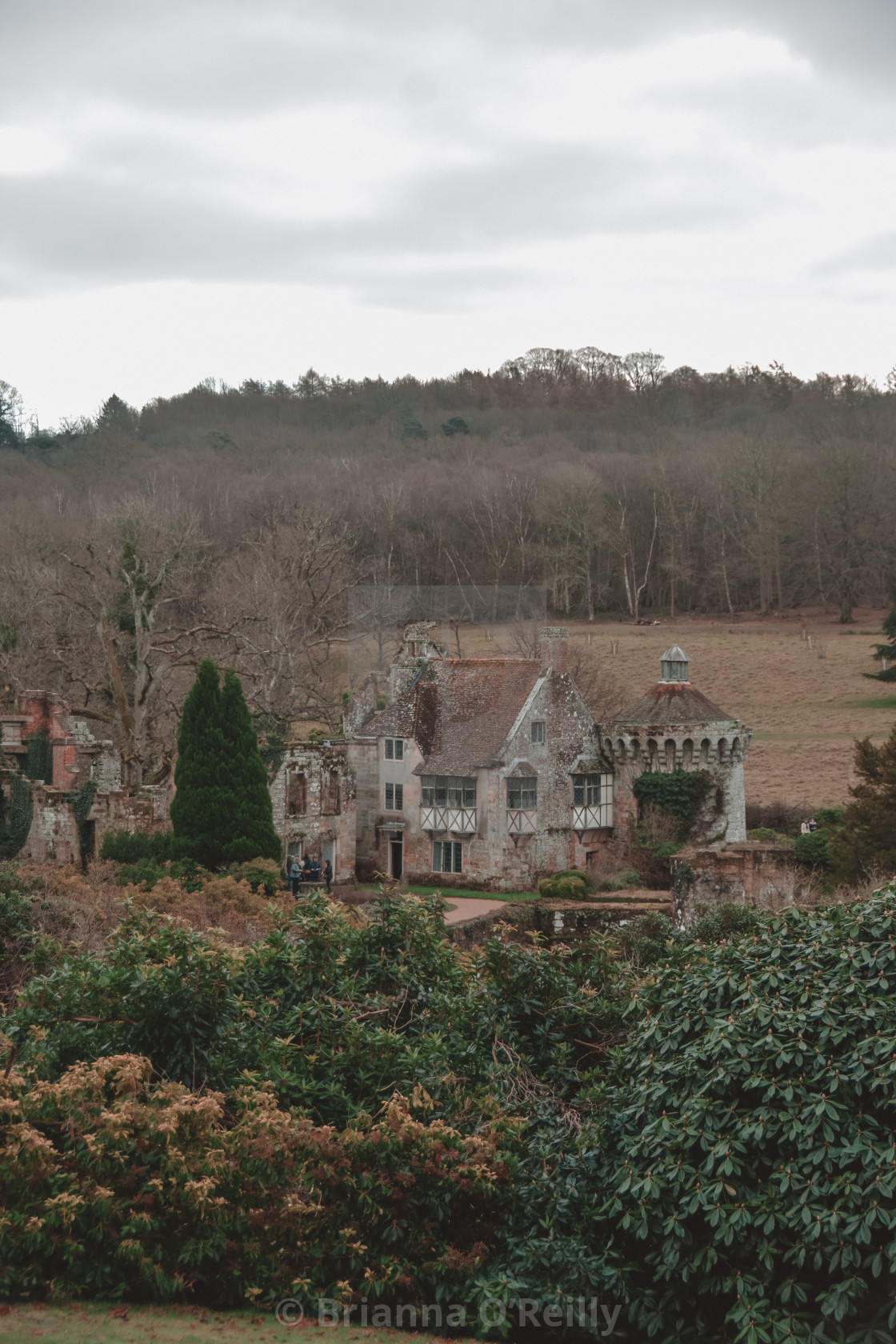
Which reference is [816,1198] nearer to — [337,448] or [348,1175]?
[348,1175]

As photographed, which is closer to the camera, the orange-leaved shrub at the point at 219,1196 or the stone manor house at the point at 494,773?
the orange-leaved shrub at the point at 219,1196

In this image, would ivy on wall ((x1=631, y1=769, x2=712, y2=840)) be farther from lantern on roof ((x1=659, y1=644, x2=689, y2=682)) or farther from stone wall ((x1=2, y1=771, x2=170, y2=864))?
stone wall ((x1=2, y1=771, x2=170, y2=864))

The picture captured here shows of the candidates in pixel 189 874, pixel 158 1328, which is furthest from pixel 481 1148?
pixel 189 874

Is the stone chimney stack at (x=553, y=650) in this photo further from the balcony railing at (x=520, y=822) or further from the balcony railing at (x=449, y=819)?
the balcony railing at (x=449, y=819)

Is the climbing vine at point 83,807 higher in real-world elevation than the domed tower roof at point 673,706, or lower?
lower

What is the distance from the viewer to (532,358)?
427 ft

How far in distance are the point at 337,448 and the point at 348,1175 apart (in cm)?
9543

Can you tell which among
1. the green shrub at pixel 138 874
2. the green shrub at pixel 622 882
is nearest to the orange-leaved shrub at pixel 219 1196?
the green shrub at pixel 138 874

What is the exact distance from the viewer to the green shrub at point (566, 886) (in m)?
38.3

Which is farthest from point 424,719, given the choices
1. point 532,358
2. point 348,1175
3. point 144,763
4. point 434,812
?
point 532,358

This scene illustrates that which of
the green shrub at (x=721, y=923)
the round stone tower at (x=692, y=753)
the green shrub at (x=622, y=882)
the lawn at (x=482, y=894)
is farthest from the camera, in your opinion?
the round stone tower at (x=692, y=753)

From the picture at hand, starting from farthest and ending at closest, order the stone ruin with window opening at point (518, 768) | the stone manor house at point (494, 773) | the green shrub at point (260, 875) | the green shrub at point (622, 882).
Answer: the stone ruin with window opening at point (518, 768) → the stone manor house at point (494, 773) → the green shrub at point (622, 882) → the green shrub at point (260, 875)

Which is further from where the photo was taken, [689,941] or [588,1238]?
[689,941]

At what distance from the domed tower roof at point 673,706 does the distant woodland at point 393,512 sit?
1169 cm
